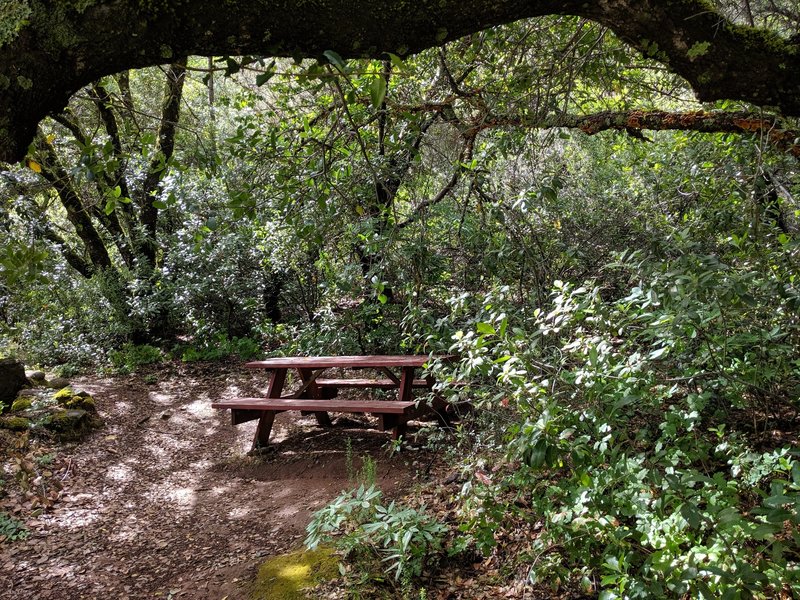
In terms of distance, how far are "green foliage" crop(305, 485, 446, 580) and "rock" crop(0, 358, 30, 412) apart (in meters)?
5.22

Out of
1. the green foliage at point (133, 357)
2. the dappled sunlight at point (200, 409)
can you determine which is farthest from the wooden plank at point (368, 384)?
the green foliage at point (133, 357)

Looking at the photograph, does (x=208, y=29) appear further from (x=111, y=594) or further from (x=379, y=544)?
(x=111, y=594)

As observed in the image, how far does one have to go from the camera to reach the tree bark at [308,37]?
5.74ft

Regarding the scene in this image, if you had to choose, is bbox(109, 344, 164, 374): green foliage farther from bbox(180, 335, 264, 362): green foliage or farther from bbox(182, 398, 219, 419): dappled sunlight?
bbox(182, 398, 219, 419): dappled sunlight

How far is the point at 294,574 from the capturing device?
3795 mm

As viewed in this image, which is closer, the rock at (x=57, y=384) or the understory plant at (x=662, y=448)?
the understory plant at (x=662, y=448)

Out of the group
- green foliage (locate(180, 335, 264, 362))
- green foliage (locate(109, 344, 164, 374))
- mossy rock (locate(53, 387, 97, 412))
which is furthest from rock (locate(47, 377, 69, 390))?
green foliage (locate(180, 335, 264, 362))

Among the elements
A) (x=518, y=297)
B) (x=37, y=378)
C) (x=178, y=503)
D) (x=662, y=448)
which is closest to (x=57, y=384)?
(x=37, y=378)

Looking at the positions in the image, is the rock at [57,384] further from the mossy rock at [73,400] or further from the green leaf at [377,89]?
the green leaf at [377,89]

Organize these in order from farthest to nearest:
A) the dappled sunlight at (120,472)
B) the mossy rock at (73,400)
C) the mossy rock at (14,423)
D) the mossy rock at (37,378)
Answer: the mossy rock at (37,378), the mossy rock at (73,400), the mossy rock at (14,423), the dappled sunlight at (120,472)

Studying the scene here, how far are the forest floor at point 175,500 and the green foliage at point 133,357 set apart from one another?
7.18ft

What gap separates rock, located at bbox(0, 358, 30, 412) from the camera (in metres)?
7.06

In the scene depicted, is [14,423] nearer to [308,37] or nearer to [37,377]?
[37,377]

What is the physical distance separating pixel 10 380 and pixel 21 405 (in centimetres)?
56
